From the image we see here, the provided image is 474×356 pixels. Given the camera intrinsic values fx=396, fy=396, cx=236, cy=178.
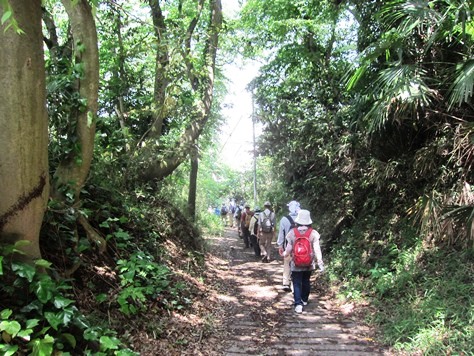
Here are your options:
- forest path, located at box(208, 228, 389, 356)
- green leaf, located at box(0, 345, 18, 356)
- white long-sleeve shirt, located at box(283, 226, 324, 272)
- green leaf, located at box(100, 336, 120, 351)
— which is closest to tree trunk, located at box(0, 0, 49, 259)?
green leaf, located at box(0, 345, 18, 356)

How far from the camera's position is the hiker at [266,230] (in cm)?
1131

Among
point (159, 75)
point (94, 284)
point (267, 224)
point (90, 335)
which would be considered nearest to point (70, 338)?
point (90, 335)

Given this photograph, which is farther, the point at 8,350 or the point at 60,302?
the point at 60,302

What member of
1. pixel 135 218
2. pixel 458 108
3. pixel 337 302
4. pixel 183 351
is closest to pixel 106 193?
pixel 135 218

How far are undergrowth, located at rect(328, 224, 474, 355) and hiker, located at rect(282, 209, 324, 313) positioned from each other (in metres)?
1.04

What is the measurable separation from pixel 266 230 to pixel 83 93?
300 inches

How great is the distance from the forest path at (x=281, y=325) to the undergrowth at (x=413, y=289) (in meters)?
0.43

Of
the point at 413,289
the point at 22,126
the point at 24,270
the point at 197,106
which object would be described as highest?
the point at 197,106

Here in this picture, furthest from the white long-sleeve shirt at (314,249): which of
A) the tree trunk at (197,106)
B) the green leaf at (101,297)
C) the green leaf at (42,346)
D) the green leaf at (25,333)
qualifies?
the green leaf at (25,333)

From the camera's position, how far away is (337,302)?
23.4 ft

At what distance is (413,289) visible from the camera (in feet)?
19.5

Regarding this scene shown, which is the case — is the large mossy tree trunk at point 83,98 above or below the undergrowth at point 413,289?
above

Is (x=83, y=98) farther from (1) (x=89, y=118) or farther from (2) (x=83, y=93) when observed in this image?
(1) (x=89, y=118)

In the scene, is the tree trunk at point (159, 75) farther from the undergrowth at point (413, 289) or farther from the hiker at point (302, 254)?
the undergrowth at point (413, 289)
